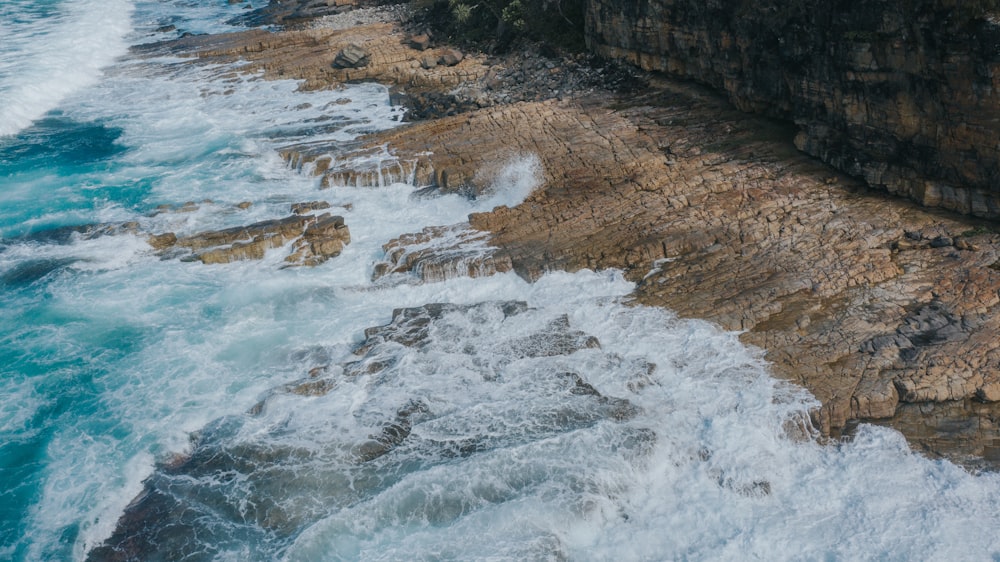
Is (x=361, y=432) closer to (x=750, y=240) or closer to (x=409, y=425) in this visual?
(x=409, y=425)

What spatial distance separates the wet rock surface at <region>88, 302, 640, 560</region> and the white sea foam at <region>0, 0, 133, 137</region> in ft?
90.9

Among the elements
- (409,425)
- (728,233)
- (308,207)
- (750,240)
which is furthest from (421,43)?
(409,425)

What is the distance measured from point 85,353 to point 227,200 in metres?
7.88

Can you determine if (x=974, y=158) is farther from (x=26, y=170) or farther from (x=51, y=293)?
(x=26, y=170)

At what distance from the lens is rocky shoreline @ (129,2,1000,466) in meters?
15.1

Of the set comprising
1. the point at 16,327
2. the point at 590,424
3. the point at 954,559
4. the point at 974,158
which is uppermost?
the point at 974,158

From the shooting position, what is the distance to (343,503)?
14242 mm

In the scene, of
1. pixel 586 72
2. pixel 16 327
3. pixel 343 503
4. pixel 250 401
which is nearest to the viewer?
pixel 343 503

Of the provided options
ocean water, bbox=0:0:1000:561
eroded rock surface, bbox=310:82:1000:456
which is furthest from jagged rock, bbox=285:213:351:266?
eroded rock surface, bbox=310:82:1000:456

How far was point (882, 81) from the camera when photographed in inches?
753

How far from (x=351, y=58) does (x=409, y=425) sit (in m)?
24.7

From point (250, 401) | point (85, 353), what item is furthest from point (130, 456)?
point (85, 353)

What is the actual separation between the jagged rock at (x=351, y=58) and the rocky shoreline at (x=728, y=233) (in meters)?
6.81

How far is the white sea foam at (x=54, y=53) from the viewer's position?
38.1 metres
